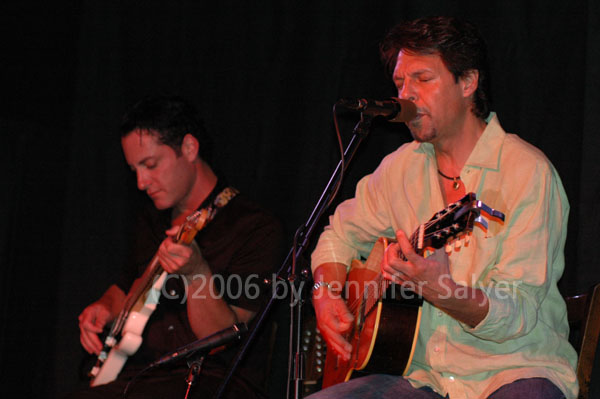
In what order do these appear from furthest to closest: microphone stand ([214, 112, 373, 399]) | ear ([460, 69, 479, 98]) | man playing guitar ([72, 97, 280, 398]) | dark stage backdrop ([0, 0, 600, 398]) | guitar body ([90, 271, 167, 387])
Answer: dark stage backdrop ([0, 0, 600, 398]) < guitar body ([90, 271, 167, 387]) < man playing guitar ([72, 97, 280, 398]) < ear ([460, 69, 479, 98]) < microphone stand ([214, 112, 373, 399])

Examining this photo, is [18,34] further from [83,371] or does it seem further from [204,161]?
[83,371]

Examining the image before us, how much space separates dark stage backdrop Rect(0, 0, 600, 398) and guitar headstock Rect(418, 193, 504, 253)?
3.89 feet

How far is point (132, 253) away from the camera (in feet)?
11.8

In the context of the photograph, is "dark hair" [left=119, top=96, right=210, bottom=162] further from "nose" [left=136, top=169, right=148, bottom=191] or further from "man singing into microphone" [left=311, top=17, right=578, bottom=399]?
"man singing into microphone" [left=311, top=17, right=578, bottom=399]

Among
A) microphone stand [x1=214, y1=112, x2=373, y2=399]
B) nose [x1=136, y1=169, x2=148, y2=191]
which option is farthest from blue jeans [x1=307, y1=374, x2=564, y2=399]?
nose [x1=136, y1=169, x2=148, y2=191]

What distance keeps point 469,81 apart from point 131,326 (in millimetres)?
1851

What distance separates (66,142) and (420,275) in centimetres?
325

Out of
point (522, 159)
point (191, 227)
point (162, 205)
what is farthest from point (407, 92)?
point (162, 205)

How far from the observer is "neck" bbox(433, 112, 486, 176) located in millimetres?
2520

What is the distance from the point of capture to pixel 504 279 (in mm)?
2086

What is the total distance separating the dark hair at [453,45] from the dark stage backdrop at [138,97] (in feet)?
1.98

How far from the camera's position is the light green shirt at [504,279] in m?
2.07

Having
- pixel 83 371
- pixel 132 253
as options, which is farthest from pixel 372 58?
pixel 83 371

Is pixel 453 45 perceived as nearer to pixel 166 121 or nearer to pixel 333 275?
pixel 333 275
